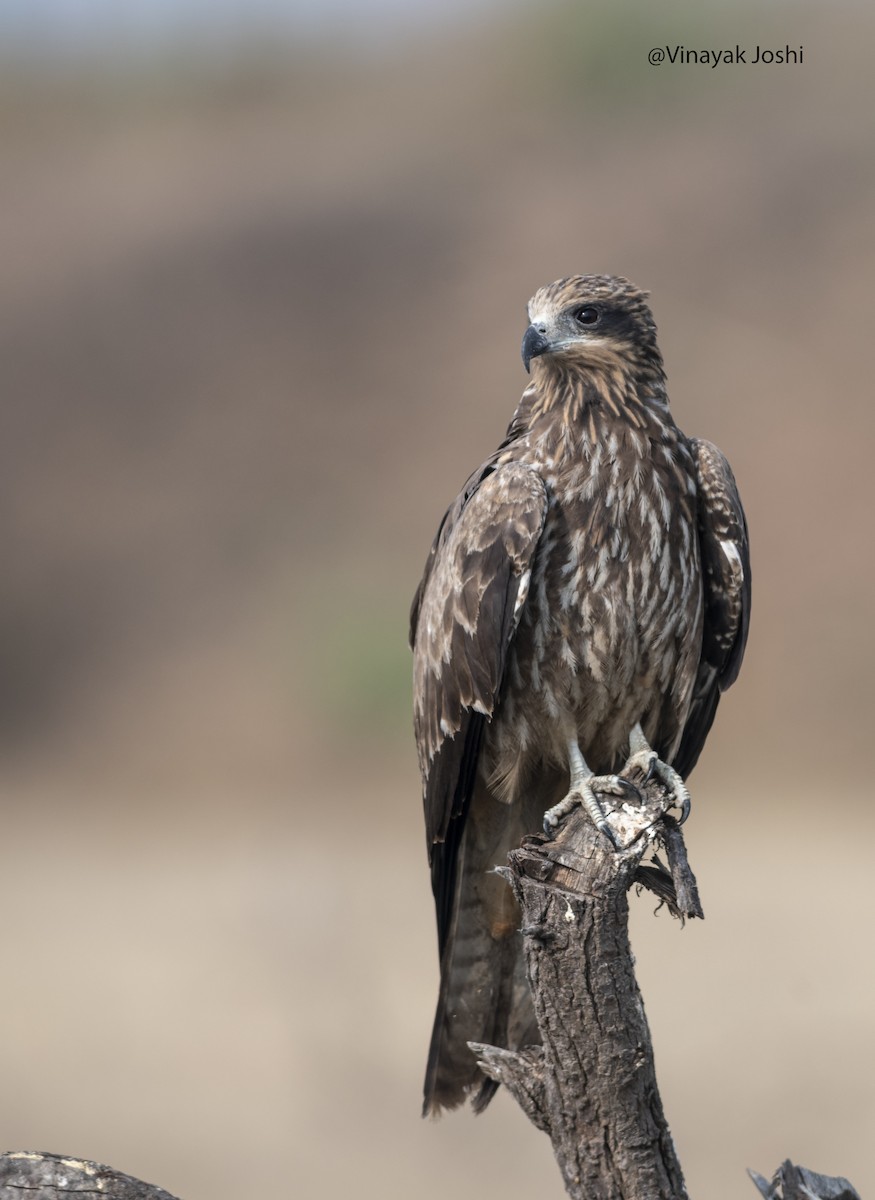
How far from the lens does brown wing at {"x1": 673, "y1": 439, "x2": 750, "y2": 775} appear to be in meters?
4.95

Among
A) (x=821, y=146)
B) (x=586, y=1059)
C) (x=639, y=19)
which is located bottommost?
(x=586, y=1059)

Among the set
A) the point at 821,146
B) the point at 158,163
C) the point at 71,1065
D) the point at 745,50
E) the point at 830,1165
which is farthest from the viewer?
the point at 158,163

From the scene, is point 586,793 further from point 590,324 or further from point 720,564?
point 590,324

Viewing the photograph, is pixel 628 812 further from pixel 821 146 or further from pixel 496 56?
pixel 496 56

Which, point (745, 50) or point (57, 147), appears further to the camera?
point (57, 147)

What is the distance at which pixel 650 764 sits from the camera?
4.78 metres

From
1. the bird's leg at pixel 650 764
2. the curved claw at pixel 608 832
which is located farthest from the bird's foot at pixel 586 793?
the bird's leg at pixel 650 764

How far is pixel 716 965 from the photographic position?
36.5ft

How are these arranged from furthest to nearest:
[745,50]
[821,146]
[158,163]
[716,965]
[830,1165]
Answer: [158,163]
[745,50]
[821,146]
[716,965]
[830,1165]

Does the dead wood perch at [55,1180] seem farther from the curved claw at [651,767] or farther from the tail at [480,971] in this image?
the curved claw at [651,767]

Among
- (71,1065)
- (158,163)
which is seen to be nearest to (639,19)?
(158,163)

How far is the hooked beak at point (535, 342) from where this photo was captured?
4758 millimetres

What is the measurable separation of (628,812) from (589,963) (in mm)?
511

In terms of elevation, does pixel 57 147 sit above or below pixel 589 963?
above
